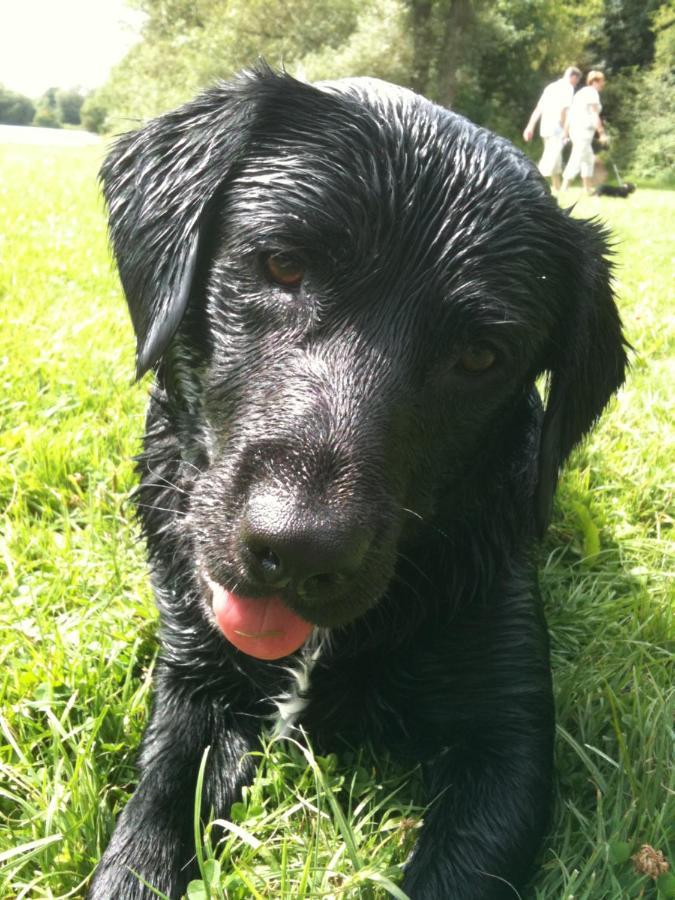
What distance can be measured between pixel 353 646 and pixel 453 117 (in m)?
1.45

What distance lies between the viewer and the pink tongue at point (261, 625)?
1.83m

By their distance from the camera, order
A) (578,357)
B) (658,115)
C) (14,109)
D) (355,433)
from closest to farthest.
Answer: (355,433) < (578,357) < (658,115) < (14,109)

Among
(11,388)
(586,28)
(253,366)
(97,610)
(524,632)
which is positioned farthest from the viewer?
(586,28)

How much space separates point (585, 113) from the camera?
19.7 m

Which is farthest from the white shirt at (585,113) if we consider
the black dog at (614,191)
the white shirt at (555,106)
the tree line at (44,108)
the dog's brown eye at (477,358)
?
the tree line at (44,108)

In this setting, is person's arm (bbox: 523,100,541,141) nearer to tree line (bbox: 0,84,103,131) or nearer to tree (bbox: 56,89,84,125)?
tree line (bbox: 0,84,103,131)

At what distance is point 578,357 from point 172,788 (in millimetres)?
1513

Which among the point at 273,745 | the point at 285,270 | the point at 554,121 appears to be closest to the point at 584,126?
the point at 554,121

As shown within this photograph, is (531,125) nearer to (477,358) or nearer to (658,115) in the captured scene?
(477,358)

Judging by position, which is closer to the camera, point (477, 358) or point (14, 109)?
point (477, 358)

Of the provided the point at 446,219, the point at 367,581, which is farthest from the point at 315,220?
Result: the point at 367,581

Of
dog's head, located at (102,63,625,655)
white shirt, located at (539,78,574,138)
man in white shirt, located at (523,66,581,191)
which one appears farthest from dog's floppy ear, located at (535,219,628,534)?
white shirt, located at (539,78,574,138)

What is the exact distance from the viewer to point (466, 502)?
7.21 feet

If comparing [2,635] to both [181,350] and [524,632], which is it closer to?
[181,350]
